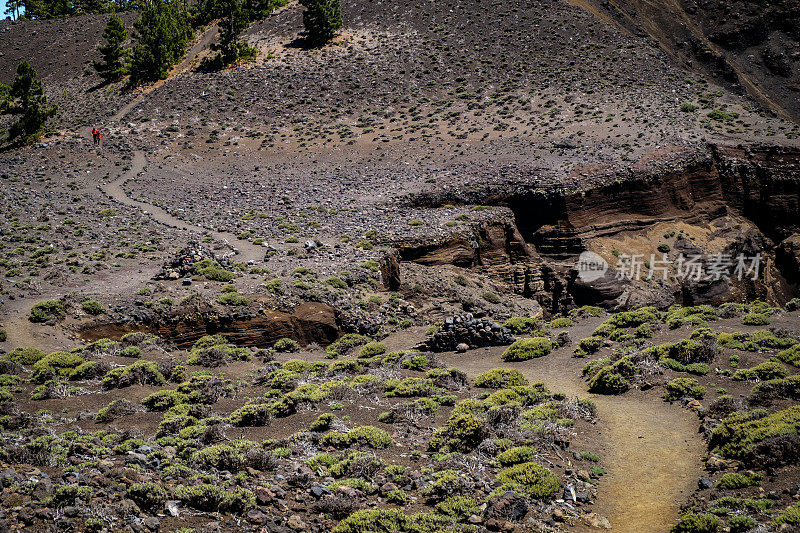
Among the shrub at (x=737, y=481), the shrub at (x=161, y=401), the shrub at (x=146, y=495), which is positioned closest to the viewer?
the shrub at (x=146, y=495)

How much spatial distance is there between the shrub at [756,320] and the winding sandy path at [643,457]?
9061 millimetres

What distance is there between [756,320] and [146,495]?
2568 centimetres

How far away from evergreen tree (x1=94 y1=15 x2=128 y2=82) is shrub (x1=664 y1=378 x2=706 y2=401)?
262ft

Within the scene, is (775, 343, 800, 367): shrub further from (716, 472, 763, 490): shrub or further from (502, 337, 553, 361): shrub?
(716, 472, 763, 490): shrub

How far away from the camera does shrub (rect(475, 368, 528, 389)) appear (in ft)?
73.7

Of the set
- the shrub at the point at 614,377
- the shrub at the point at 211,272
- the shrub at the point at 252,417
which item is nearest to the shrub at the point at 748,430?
the shrub at the point at 614,377

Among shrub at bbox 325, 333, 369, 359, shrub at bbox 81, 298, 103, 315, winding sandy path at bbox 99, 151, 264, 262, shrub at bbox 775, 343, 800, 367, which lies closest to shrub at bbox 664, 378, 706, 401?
shrub at bbox 775, 343, 800, 367

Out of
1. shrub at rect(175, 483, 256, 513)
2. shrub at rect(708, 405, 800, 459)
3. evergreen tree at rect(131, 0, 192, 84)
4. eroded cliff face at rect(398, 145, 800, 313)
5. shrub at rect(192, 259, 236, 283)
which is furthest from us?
evergreen tree at rect(131, 0, 192, 84)

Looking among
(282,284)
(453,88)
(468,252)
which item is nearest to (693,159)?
(468,252)

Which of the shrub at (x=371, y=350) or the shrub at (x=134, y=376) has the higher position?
the shrub at (x=134, y=376)

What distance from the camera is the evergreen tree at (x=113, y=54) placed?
79875 mm

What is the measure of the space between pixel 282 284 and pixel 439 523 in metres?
20.6

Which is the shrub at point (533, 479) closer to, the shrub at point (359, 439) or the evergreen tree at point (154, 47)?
the shrub at point (359, 439)

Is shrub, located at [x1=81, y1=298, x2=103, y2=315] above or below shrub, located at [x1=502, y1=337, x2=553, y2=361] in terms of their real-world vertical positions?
above
